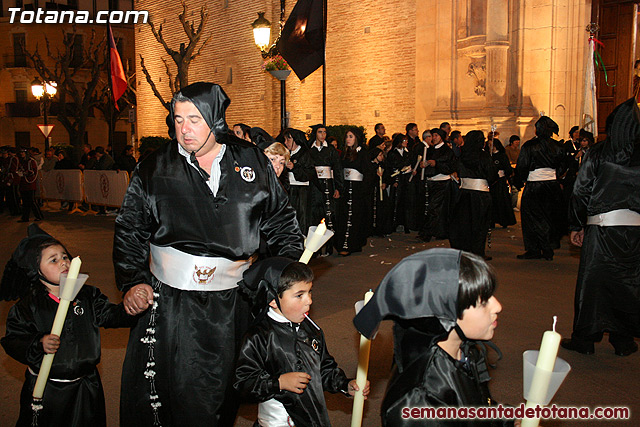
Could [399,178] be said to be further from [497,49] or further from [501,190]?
[497,49]

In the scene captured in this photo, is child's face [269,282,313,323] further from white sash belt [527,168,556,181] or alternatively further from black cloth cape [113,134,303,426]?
white sash belt [527,168,556,181]

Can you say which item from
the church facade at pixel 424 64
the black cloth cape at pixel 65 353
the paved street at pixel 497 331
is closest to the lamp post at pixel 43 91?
the church facade at pixel 424 64

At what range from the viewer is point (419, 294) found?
7.12 feet

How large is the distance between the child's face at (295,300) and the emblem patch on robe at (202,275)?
0.43m

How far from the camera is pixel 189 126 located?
3426 mm

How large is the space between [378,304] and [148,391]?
1.68 meters

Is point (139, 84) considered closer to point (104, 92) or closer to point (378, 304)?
point (104, 92)

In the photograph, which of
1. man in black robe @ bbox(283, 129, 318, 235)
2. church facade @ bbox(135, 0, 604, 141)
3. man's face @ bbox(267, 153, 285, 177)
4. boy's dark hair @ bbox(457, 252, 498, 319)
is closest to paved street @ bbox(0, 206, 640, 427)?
boy's dark hair @ bbox(457, 252, 498, 319)

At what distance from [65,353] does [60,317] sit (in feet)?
1.59

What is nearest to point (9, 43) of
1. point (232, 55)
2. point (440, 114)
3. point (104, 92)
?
point (104, 92)

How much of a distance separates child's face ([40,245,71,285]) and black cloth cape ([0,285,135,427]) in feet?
0.35

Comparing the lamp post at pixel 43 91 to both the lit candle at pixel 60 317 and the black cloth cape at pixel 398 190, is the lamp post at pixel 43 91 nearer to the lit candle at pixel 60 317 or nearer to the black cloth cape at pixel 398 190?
the black cloth cape at pixel 398 190

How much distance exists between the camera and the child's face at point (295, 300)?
10.4 feet

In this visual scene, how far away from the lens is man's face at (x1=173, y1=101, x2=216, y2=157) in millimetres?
3424
